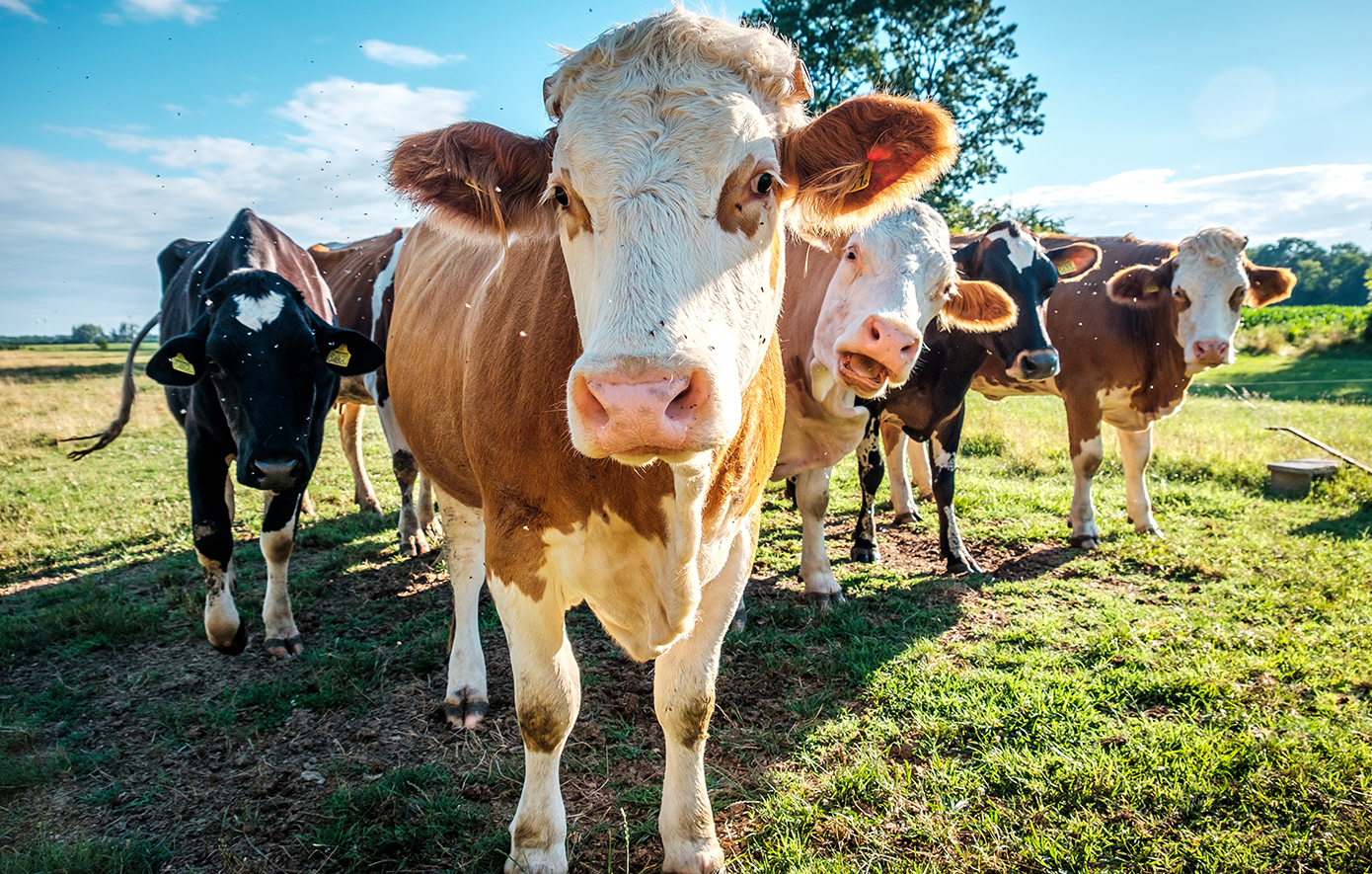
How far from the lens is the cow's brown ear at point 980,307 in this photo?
513 centimetres

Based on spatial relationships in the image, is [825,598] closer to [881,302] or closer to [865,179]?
[881,302]

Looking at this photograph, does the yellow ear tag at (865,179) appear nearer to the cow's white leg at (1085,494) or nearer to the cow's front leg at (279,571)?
the cow's front leg at (279,571)

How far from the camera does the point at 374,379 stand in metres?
6.51

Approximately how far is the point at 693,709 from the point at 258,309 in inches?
124

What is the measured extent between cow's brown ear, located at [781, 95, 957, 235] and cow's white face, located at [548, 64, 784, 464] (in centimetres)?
14

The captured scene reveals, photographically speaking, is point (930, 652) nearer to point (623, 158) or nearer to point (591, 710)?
point (591, 710)

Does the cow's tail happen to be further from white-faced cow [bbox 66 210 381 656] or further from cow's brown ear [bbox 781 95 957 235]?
cow's brown ear [bbox 781 95 957 235]

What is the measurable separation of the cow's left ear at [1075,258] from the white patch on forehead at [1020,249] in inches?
39.3

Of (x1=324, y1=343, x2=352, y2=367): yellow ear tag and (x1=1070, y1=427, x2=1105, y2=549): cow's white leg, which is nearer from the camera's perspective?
(x1=324, y1=343, x2=352, y2=367): yellow ear tag

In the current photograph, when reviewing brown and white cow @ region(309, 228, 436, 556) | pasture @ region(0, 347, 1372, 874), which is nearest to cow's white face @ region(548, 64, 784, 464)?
pasture @ region(0, 347, 1372, 874)

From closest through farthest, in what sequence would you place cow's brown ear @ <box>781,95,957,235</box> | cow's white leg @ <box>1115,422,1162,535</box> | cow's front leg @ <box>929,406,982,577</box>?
cow's brown ear @ <box>781,95,957,235</box>
cow's front leg @ <box>929,406,982,577</box>
cow's white leg @ <box>1115,422,1162,535</box>

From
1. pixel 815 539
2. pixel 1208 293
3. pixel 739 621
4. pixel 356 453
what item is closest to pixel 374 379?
pixel 356 453

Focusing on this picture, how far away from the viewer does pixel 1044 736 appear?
355cm

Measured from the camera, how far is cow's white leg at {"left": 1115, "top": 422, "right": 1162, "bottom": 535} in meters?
6.94
